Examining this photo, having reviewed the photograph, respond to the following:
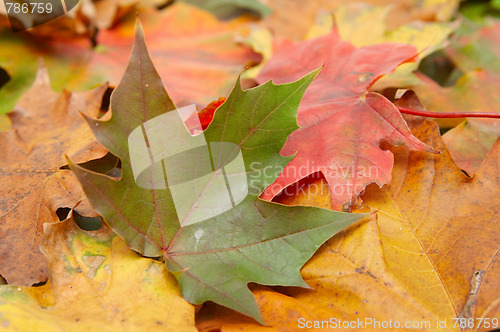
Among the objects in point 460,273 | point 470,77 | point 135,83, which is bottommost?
point 460,273

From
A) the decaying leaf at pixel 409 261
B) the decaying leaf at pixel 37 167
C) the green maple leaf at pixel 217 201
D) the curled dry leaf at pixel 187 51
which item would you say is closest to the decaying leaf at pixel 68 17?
the curled dry leaf at pixel 187 51

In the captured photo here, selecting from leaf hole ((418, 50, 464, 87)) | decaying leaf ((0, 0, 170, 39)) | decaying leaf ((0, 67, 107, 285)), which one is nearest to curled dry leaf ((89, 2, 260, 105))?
decaying leaf ((0, 0, 170, 39))

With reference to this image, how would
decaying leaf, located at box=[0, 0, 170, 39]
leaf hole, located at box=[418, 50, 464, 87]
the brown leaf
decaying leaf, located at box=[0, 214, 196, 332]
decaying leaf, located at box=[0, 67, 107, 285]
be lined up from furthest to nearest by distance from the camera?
1. the brown leaf
2. leaf hole, located at box=[418, 50, 464, 87]
3. decaying leaf, located at box=[0, 0, 170, 39]
4. decaying leaf, located at box=[0, 67, 107, 285]
5. decaying leaf, located at box=[0, 214, 196, 332]

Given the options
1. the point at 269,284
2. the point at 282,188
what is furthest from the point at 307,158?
the point at 269,284

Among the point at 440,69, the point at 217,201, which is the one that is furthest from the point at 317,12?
the point at 217,201

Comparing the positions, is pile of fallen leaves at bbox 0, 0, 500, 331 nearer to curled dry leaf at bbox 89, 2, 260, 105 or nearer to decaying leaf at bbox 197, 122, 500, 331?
decaying leaf at bbox 197, 122, 500, 331

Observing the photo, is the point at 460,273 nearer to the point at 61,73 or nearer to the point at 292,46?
the point at 292,46
